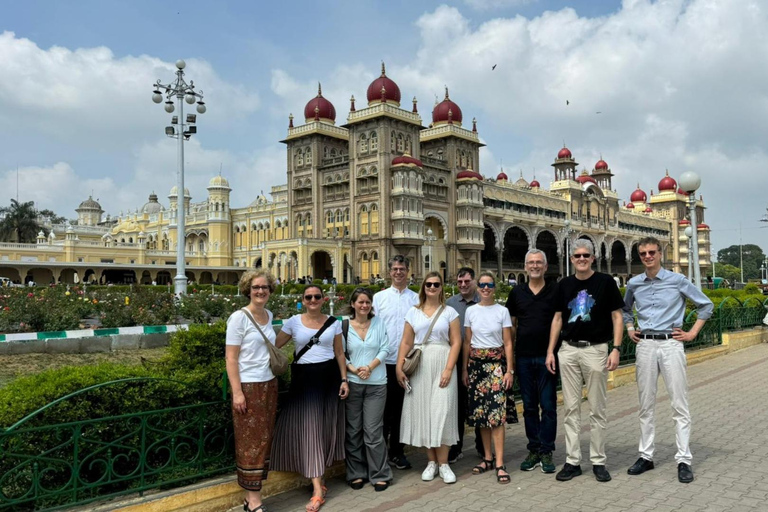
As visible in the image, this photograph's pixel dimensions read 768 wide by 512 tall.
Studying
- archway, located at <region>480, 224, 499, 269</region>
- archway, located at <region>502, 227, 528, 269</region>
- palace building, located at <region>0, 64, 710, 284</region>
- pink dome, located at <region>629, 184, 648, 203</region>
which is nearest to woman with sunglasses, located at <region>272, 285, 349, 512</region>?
palace building, located at <region>0, 64, 710, 284</region>

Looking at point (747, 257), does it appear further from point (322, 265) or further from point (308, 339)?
point (308, 339)

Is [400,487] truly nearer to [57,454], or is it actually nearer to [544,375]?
[544,375]

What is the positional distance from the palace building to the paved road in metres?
28.8

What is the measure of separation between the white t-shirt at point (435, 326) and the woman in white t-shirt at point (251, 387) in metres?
1.35

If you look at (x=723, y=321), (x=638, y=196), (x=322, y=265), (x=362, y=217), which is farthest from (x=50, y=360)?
(x=638, y=196)

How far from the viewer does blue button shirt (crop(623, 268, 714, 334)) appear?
5.46m

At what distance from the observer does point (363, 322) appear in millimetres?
5293

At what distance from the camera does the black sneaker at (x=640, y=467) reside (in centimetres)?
538

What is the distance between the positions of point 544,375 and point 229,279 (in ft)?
182

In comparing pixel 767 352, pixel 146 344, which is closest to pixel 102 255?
pixel 146 344

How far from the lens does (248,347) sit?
4.55 m

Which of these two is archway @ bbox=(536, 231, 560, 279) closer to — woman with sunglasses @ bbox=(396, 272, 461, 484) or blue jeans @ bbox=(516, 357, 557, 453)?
blue jeans @ bbox=(516, 357, 557, 453)

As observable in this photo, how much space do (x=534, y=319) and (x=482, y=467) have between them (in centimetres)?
149

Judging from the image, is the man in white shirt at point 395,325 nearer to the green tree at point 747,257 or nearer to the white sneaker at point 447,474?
the white sneaker at point 447,474
